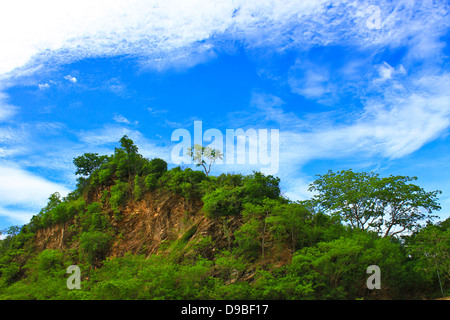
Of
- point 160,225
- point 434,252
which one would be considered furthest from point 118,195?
point 434,252

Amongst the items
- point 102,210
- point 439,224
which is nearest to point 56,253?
point 102,210

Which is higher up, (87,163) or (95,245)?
(87,163)

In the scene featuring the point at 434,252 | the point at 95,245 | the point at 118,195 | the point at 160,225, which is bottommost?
the point at 95,245

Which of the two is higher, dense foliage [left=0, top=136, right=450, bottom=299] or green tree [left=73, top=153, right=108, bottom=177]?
green tree [left=73, top=153, right=108, bottom=177]

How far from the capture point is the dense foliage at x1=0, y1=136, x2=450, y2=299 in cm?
2012

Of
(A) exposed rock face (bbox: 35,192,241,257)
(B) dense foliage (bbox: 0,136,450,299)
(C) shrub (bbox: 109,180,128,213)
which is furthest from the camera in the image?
(C) shrub (bbox: 109,180,128,213)

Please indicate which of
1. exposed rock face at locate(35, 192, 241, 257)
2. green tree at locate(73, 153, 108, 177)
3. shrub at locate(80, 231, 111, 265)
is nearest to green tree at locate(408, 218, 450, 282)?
exposed rock face at locate(35, 192, 241, 257)

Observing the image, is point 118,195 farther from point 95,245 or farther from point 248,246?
point 248,246

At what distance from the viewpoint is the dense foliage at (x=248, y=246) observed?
20125 mm

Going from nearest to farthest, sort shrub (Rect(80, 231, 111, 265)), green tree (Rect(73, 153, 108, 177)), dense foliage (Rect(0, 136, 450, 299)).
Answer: dense foliage (Rect(0, 136, 450, 299)), shrub (Rect(80, 231, 111, 265)), green tree (Rect(73, 153, 108, 177))

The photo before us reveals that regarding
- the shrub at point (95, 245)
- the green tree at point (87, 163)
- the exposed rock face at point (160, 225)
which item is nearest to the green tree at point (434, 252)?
the exposed rock face at point (160, 225)

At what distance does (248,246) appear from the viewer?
960 inches

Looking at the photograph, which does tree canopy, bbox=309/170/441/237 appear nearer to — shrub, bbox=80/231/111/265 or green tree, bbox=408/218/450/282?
green tree, bbox=408/218/450/282
